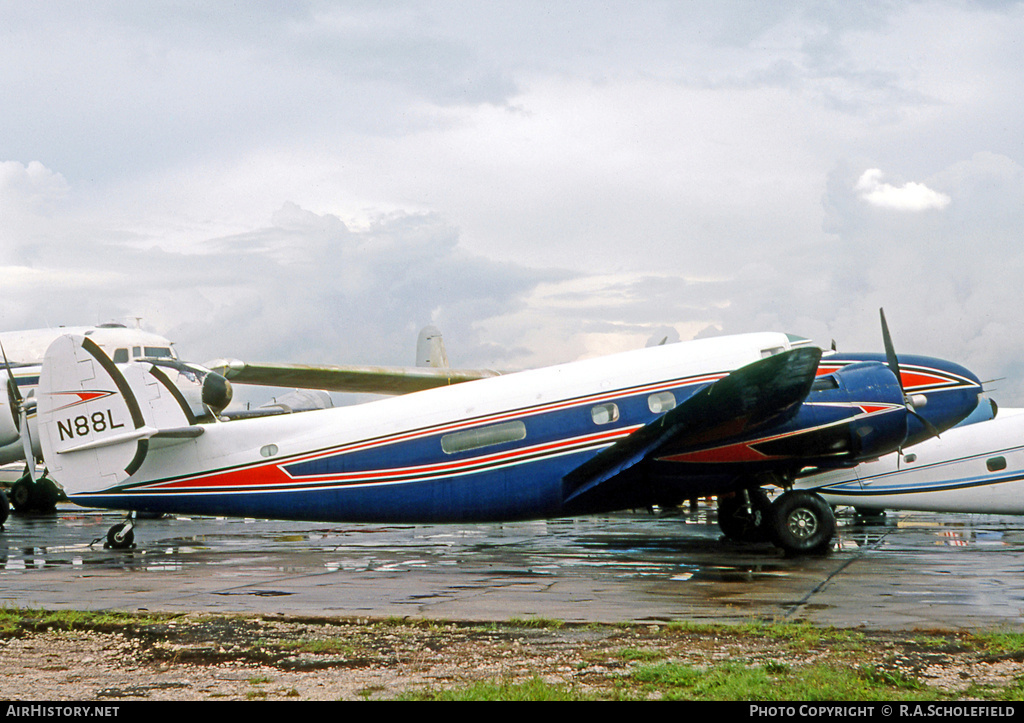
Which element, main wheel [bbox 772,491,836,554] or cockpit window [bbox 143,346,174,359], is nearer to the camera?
main wheel [bbox 772,491,836,554]

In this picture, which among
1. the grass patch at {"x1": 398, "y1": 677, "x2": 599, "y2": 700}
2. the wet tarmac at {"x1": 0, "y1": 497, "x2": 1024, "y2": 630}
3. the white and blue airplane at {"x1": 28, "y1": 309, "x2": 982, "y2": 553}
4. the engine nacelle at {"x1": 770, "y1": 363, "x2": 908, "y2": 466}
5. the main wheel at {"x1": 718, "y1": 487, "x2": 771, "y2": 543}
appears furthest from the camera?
the main wheel at {"x1": 718, "y1": 487, "x2": 771, "y2": 543}

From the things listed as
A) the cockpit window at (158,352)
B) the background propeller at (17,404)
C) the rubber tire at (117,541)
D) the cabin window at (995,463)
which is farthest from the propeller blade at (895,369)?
the cockpit window at (158,352)

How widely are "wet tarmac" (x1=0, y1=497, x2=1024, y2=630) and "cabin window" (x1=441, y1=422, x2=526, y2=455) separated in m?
1.95

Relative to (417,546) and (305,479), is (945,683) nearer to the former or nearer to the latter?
(305,479)

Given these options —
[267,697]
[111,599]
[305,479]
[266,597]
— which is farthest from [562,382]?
[267,697]

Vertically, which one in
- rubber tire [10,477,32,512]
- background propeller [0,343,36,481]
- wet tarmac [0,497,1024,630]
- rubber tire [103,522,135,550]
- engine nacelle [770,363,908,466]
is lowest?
wet tarmac [0,497,1024,630]

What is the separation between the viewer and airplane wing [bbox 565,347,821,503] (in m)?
12.8

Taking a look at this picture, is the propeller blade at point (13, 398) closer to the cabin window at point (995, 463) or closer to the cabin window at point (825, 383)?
the cabin window at point (825, 383)

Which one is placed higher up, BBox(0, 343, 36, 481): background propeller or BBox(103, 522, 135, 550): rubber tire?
BBox(0, 343, 36, 481): background propeller

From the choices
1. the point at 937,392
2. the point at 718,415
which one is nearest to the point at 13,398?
the point at 718,415

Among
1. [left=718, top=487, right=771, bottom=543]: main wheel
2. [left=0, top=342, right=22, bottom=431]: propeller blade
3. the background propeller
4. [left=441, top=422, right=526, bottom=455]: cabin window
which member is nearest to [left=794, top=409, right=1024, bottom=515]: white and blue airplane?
[left=718, top=487, right=771, bottom=543]: main wheel

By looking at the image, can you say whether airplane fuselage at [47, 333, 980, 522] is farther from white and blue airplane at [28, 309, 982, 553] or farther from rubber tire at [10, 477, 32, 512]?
rubber tire at [10, 477, 32, 512]

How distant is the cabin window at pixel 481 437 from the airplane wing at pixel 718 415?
3.80ft

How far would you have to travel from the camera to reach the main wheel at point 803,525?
47.3 feet
